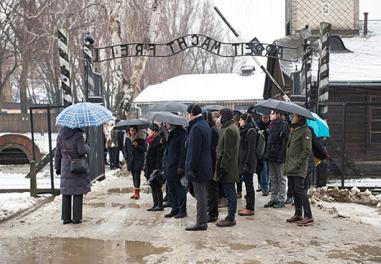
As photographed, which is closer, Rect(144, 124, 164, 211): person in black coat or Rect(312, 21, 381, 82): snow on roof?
Rect(144, 124, 164, 211): person in black coat

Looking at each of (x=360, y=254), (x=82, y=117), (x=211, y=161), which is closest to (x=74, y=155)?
(x=82, y=117)

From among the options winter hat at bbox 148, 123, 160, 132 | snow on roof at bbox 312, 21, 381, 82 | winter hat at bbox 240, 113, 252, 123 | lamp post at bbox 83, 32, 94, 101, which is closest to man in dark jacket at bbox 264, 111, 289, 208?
winter hat at bbox 240, 113, 252, 123

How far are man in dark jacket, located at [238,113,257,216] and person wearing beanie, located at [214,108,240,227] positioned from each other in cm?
95

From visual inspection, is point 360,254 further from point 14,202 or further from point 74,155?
point 14,202

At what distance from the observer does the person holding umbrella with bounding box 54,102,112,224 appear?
8047mm

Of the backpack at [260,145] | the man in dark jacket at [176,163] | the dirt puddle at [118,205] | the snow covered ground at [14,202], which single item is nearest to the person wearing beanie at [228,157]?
the man in dark jacket at [176,163]

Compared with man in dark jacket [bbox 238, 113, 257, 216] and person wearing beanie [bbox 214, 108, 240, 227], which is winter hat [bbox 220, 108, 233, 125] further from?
man in dark jacket [bbox 238, 113, 257, 216]

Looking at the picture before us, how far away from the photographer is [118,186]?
1313 cm

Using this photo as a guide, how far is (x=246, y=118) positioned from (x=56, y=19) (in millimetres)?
18523

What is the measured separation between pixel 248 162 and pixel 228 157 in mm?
1150

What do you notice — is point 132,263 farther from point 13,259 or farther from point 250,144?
point 250,144

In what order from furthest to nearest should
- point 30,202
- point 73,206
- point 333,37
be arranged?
point 333,37
point 30,202
point 73,206

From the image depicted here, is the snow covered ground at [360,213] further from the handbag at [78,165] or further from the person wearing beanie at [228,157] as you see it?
the handbag at [78,165]

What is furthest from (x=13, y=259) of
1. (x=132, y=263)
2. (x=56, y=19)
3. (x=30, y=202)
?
(x=56, y=19)
